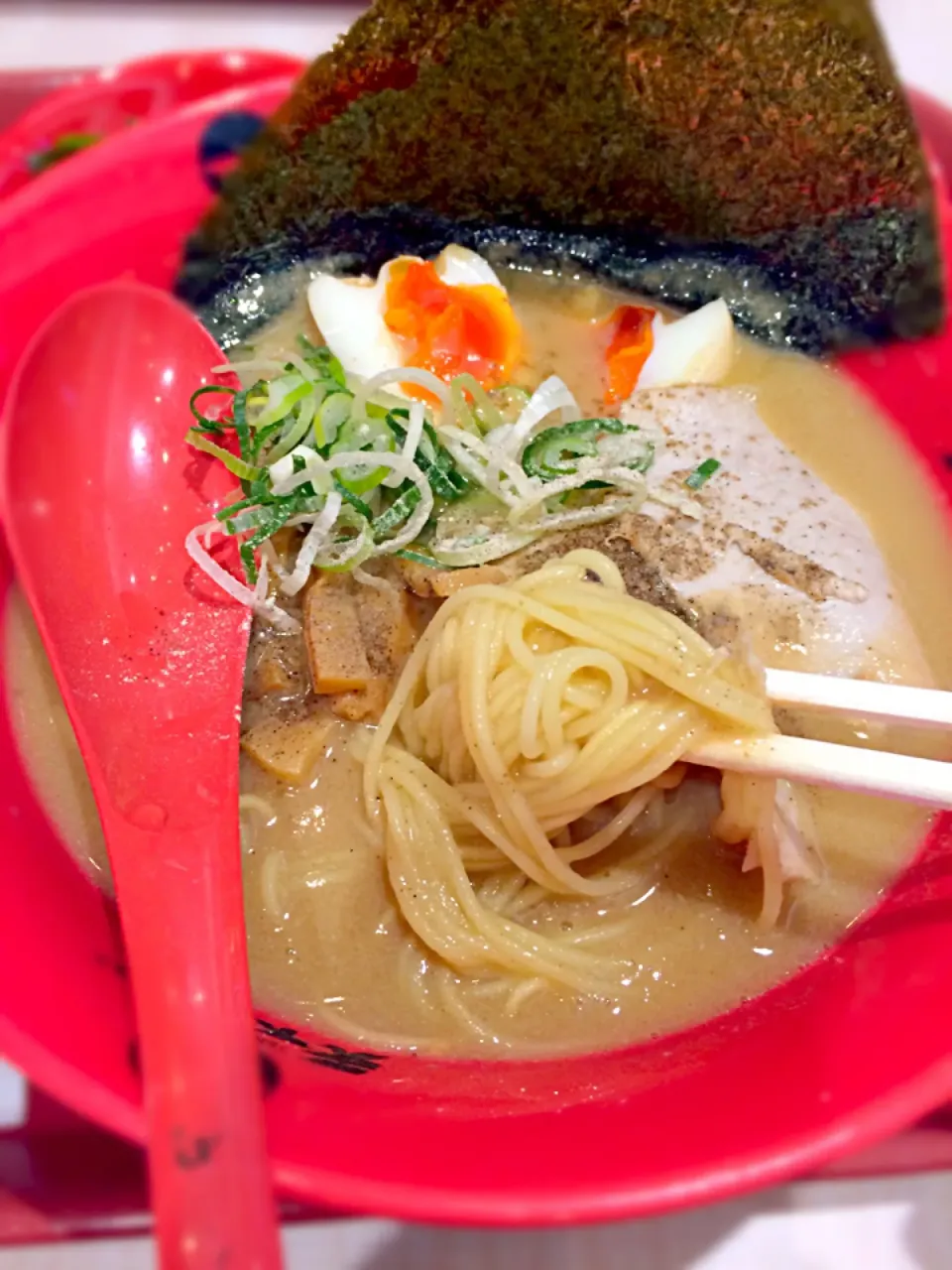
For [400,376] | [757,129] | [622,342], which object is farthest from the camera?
[622,342]

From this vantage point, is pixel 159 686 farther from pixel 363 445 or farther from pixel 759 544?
pixel 759 544

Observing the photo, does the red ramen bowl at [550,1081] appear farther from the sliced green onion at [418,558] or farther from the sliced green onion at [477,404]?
the sliced green onion at [477,404]

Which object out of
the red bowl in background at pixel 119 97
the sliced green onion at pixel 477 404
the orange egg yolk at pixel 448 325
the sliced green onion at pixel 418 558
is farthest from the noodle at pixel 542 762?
the red bowl in background at pixel 119 97

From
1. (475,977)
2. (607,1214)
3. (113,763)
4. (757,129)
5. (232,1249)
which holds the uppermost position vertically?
(757,129)

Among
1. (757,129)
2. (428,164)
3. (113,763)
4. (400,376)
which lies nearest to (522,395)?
(400,376)

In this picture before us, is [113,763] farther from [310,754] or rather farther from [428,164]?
→ [428,164]

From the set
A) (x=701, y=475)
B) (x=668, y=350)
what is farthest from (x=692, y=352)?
(x=701, y=475)

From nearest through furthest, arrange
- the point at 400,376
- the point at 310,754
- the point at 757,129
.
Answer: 1. the point at 310,754
2. the point at 400,376
3. the point at 757,129
